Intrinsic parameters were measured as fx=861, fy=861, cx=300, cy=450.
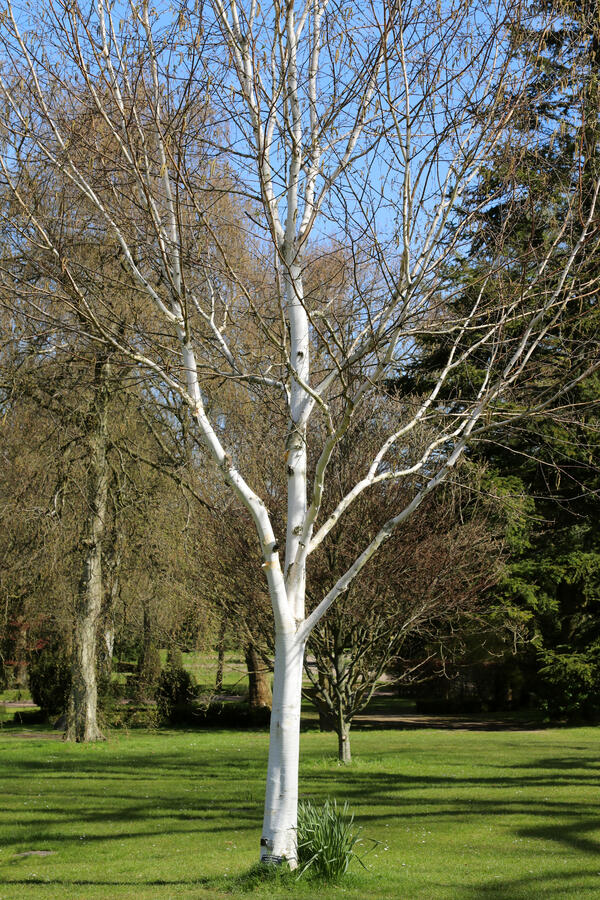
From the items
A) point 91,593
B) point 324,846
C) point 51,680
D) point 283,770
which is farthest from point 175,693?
point 283,770

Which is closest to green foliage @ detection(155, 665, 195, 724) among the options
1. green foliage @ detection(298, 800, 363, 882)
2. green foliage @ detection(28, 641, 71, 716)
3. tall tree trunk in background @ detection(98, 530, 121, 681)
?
green foliage @ detection(28, 641, 71, 716)

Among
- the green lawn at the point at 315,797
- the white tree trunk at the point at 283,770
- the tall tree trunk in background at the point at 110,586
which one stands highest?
the tall tree trunk in background at the point at 110,586

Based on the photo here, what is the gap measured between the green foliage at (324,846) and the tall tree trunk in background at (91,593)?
1010 cm

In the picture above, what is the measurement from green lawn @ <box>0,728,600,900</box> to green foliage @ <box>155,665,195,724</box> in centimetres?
426

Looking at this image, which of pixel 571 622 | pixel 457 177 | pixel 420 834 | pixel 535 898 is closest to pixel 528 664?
pixel 571 622

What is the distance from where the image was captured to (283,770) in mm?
5828

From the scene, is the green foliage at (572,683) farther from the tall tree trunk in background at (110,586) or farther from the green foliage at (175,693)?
the tall tree trunk in background at (110,586)

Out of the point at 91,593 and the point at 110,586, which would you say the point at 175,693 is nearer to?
the point at 110,586

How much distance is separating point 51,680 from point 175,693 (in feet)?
11.0

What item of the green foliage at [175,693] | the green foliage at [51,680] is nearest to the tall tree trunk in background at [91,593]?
the green foliage at [175,693]

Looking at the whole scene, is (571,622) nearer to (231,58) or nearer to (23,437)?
(23,437)

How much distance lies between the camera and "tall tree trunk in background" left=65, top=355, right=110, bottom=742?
Result: 15.8 m

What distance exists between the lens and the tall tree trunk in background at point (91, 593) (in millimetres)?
15797

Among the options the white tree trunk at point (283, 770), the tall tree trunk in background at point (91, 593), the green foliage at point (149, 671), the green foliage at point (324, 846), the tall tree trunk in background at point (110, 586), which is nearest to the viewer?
the white tree trunk at point (283, 770)
